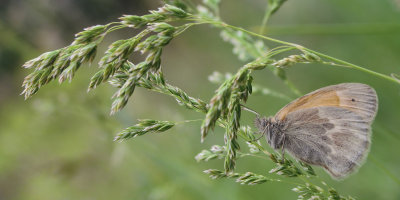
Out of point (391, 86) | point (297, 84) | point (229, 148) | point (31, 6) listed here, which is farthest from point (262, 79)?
point (31, 6)

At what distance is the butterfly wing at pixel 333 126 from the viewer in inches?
85.4

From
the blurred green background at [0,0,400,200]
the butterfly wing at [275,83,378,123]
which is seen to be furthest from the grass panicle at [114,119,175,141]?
the blurred green background at [0,0,400,200]

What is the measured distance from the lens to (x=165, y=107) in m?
5.32

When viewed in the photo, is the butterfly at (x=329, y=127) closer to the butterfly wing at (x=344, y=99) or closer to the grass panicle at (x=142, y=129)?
the butterfly wing at (x=344, y=99)

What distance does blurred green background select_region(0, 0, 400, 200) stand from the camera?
3.72 metres

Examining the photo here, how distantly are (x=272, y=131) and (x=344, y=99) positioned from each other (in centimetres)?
48

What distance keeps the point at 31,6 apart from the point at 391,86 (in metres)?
7.47

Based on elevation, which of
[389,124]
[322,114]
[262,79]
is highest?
[262,79]

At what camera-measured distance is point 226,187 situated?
377cm

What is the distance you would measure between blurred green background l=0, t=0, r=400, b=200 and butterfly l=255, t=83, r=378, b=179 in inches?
6.6

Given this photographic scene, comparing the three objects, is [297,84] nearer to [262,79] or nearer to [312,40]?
[262,79]

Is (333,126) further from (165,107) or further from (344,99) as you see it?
(165,107)

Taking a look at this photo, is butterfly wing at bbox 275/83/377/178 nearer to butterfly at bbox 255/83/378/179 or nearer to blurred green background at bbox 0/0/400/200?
butterfly at bbox 255/83/378/179

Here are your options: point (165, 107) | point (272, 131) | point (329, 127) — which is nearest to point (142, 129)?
point (272, 131)
